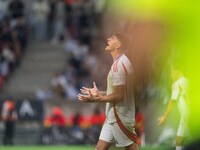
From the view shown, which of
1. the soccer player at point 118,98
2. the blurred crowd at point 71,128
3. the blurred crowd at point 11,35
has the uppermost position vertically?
the blurred crowd at point 11,35

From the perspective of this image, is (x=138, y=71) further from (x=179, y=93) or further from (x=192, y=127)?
(x=192, y=127)

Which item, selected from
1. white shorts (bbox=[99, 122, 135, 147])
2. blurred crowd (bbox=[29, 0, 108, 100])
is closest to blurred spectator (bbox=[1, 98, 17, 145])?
blurred crowd (bbox=[29, 0, 108, 100])

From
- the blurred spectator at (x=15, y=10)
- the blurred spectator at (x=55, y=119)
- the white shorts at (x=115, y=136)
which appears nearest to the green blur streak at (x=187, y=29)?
the white shorts at (x=115, y=136)

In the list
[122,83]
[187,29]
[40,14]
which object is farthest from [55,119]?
[187,29]

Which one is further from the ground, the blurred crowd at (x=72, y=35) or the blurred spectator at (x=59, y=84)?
the blurred crowd at (x=72, y=35)

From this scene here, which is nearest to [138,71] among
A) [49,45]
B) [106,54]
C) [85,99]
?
[85,99]

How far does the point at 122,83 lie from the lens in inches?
508

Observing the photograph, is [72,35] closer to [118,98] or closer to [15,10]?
[15,10]

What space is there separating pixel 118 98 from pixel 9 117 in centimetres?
1522

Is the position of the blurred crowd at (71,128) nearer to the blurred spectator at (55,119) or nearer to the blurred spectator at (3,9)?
the blurred spectator at (55,119)

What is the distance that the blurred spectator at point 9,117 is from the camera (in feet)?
90.1

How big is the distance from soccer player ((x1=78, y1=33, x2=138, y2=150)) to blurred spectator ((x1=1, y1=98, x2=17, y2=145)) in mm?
14294

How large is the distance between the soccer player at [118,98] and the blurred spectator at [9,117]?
14294 mm

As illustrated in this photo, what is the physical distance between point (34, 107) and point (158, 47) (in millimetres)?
11017
